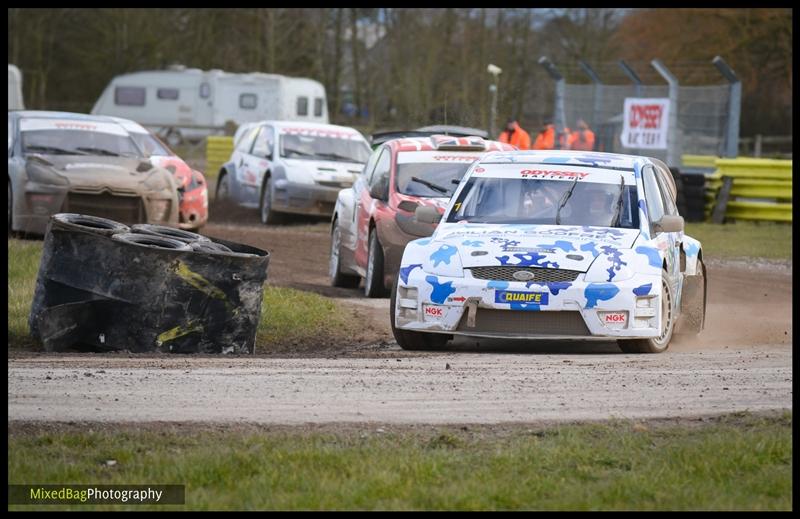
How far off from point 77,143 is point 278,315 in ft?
23.5

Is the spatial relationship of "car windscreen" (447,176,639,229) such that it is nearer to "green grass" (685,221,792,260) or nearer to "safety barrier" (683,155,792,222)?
"green grass" (685,221,792,260)

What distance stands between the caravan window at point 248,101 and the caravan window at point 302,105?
1563 millimetres

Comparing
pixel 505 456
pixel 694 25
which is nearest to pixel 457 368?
pixel 505 456

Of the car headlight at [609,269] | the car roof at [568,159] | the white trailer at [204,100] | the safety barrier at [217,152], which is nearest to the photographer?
the car headlight at [609,269]

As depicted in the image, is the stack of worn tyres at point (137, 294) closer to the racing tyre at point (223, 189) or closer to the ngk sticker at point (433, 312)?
the ngk sticker at point (433, 312)

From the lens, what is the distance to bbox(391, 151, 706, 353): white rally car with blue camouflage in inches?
393

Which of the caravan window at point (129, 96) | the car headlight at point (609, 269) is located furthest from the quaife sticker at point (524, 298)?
the caravan window at point (129, 96)

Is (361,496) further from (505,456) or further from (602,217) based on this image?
(602,217)

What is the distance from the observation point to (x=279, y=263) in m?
17.9

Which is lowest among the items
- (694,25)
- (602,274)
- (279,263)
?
(279,263)

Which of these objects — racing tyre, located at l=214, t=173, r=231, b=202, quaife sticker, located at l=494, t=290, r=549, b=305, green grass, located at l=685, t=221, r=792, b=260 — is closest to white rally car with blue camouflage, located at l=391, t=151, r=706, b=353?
quaife sticker, located at l=494, t=290, r=549, b=305

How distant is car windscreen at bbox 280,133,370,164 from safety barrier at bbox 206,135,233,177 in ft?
50.0

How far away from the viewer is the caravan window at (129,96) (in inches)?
1972

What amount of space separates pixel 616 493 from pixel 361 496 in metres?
1.02
